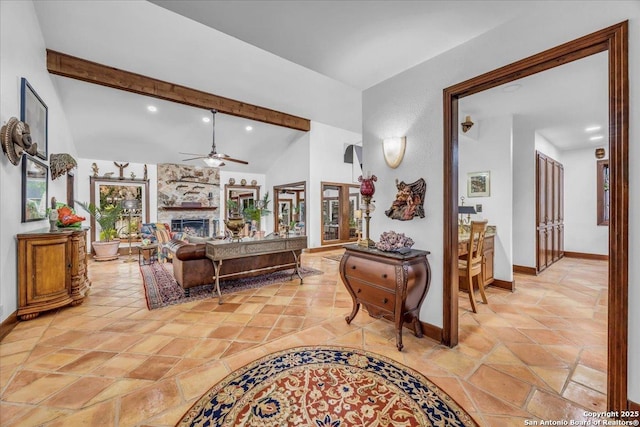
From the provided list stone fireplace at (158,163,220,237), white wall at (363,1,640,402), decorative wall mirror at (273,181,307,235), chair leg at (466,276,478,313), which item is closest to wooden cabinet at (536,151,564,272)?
chair leg at (466,276,478,313)

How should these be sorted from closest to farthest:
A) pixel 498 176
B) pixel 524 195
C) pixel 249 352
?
1. pixel 249 352
2. pixel 498 176
3. pixel 524 195

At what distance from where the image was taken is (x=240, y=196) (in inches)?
374

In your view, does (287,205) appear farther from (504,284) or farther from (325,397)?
(325,397)

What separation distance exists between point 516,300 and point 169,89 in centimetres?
698

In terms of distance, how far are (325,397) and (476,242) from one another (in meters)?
2.80

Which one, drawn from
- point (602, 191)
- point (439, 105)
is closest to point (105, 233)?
point (439, 105)

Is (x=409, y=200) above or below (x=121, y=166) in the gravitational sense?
below

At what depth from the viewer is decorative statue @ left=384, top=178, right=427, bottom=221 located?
94.2 inches

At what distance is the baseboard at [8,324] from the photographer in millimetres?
2367

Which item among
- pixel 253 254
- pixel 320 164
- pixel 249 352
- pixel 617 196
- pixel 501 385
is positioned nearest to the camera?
pixel 617 196

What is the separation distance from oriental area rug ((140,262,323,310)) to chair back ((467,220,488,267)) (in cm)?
272

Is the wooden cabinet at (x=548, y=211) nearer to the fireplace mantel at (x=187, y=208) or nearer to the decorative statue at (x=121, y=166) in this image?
the fireplace mantel at (x=187, y=208)

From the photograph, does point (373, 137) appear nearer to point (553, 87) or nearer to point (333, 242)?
point (553, 87)

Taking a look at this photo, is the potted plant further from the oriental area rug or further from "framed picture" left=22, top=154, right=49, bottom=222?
"framed picture" left=22, top=154, right=49, bottom=222
